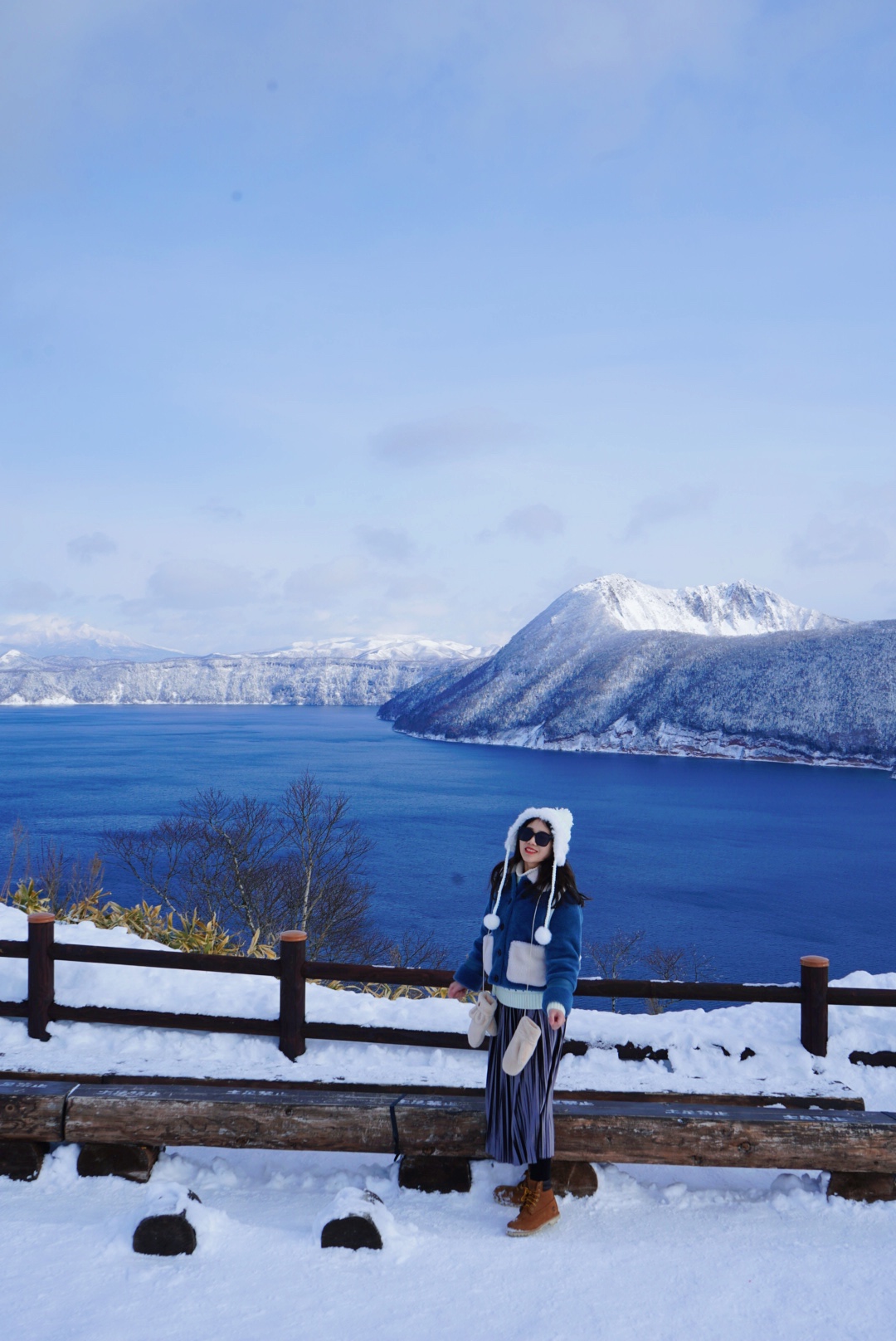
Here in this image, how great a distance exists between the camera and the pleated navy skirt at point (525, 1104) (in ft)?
11.1

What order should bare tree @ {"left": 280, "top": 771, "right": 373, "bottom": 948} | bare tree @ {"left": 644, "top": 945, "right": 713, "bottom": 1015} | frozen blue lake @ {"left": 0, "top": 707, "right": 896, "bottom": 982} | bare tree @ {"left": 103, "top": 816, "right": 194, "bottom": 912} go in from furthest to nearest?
1. frozen blue lake @ {"left": 0, "top": 707, "right": 896, "bottom": 982}
2. bare tree @ {"left": 103, "top": 816, "right": 194, "bottom": 912}
3. bare tree @ {"left": 644, "top": 945, "right": 713, "bottom": 1015}
4. bare tree @ {"left": 280, "top": 771, "right": 373, "bottom": 948}

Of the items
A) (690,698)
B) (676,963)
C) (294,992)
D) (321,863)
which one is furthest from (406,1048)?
(690,698)

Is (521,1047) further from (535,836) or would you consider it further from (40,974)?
(40,974)

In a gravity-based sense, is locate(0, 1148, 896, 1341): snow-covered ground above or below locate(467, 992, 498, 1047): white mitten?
below

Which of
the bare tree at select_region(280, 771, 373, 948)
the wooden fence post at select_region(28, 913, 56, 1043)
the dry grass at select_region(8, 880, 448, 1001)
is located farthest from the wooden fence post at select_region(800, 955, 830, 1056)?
the bare tree at select_region(280, 771, 373, 948)

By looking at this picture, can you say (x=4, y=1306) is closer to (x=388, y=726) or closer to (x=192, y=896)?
(x=192, y=896)

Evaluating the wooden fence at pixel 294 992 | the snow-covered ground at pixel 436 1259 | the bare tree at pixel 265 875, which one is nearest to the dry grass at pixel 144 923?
the wooden fence at pixel 294 992

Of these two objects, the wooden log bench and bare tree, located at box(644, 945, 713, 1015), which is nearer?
the wooden log bench

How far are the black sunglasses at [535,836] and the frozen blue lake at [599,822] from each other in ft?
100

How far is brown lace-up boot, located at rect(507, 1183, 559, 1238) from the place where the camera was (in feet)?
10.9

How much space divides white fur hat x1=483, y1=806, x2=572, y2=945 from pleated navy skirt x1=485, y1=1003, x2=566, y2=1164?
32 centimetres

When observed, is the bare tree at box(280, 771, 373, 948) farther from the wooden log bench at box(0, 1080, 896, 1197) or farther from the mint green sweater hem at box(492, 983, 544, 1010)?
the mint green sweater hem at box(492, 983, 544, 1010)

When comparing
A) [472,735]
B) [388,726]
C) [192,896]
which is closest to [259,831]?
[192,896]

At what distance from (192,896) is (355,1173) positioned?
30902mm
